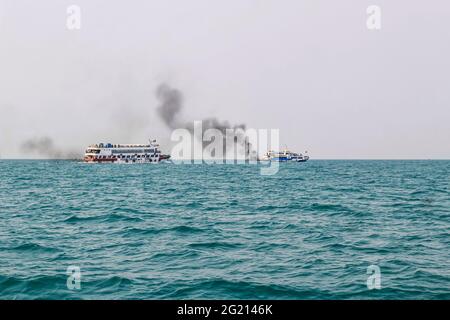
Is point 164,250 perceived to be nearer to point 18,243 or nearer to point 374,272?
point 18,243

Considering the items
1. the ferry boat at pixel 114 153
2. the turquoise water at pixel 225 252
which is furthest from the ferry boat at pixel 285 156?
the turquoise water at pixel 225 252

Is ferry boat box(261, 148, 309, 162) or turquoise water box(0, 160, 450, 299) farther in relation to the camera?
ferry boat box(261, 148, 309, 162)

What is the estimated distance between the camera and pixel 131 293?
12219 millimetres

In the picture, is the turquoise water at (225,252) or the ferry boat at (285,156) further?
the ferry boat at (285,156)

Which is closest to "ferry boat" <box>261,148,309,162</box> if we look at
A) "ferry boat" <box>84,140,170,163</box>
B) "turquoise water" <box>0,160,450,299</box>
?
"ferry boat" <box>84,140,170,163</box>

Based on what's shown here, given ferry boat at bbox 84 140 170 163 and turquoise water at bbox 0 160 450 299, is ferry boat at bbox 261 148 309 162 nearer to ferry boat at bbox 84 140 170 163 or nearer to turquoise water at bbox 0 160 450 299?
ferry boat at bbox 84 140 170 163

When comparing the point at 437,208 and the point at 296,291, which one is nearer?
the point at 296,291

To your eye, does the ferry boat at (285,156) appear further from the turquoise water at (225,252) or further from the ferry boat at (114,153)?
the turquoise water at (225,252)

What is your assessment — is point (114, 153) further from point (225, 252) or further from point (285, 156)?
point (225, 252)

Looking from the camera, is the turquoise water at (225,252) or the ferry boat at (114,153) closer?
the turquoise water at (225,252)

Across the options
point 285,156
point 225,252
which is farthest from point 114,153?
point 225,252
